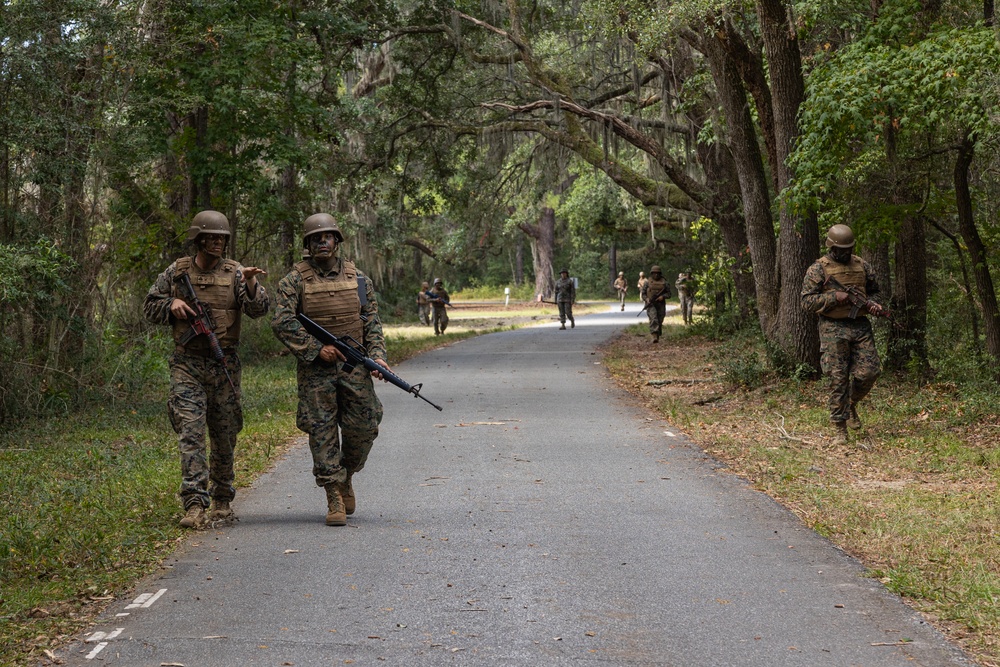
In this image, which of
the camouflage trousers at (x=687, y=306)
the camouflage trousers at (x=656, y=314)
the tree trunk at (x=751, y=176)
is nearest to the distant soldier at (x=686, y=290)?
the camouflage trousers at (x=687, y=306)

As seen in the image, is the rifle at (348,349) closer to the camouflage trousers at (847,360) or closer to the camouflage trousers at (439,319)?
the camouflage trousers at (847,360)

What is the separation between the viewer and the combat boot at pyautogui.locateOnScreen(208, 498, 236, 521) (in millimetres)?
8164

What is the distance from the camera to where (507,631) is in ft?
18.1

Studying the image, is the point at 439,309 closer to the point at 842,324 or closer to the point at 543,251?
the point at 842,324

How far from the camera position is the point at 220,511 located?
819cm

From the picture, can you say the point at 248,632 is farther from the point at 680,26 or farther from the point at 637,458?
the point at 680,26

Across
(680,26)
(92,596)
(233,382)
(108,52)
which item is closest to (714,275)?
(680,26)

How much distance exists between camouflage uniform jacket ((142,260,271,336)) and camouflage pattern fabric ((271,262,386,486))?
0.15m

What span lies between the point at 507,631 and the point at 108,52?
37.4 ft

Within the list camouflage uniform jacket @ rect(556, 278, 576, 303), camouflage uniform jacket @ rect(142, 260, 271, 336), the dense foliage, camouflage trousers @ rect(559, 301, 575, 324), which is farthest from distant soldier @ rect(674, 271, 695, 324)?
camouflage uniform jacket @ rect(142, 260, 271, 336)

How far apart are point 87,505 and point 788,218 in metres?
10.8

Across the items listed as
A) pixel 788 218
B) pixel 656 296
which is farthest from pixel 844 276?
pixel 656 296

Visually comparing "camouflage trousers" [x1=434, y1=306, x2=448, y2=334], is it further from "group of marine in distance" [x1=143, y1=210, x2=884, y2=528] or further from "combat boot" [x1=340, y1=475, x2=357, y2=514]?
"combat boot" [x1=340, y1=475, x2=357, y2=514]

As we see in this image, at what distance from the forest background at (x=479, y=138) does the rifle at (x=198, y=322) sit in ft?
12.4
